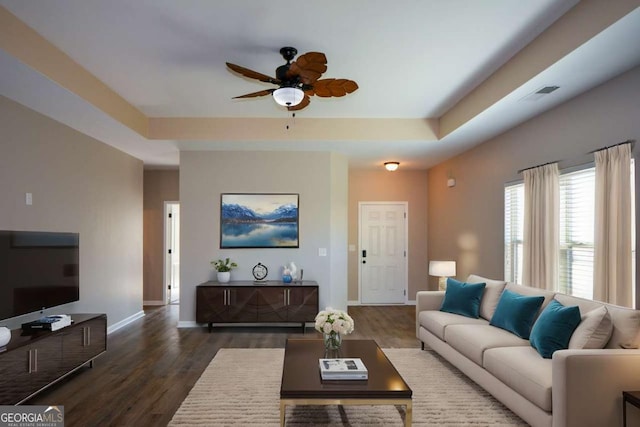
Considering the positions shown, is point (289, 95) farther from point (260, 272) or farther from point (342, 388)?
point (260, 272)

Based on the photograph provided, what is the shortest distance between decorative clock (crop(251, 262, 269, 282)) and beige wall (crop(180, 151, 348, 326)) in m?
0.08

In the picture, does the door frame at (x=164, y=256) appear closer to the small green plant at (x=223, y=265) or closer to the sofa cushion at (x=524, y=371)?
the small green plant at (x=223, y=265)

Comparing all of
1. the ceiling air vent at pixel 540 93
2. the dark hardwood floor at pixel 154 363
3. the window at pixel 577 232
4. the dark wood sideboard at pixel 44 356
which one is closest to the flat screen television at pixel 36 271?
the dark wood sideboard at pixel 44 356

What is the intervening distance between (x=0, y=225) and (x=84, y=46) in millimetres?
1785

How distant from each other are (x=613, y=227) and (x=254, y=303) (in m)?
4.15

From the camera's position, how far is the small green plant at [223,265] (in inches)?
226

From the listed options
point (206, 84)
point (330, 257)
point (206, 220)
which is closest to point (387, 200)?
point (330, 257)

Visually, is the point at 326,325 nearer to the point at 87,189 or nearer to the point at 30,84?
the point at 30,84

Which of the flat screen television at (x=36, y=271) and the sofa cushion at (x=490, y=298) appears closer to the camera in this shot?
the flat screen television at (x=36, y=271)

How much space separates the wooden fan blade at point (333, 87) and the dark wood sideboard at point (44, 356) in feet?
9.76

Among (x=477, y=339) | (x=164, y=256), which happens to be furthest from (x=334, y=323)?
(x=164, y=256)

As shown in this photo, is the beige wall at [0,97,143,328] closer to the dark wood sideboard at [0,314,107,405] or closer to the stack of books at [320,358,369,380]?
the dark wood sideboard at [0,314,107,405]

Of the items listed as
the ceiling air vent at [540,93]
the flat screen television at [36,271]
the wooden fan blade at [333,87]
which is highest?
the ceiling air vent at [540,93]

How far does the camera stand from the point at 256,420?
9.30ft
